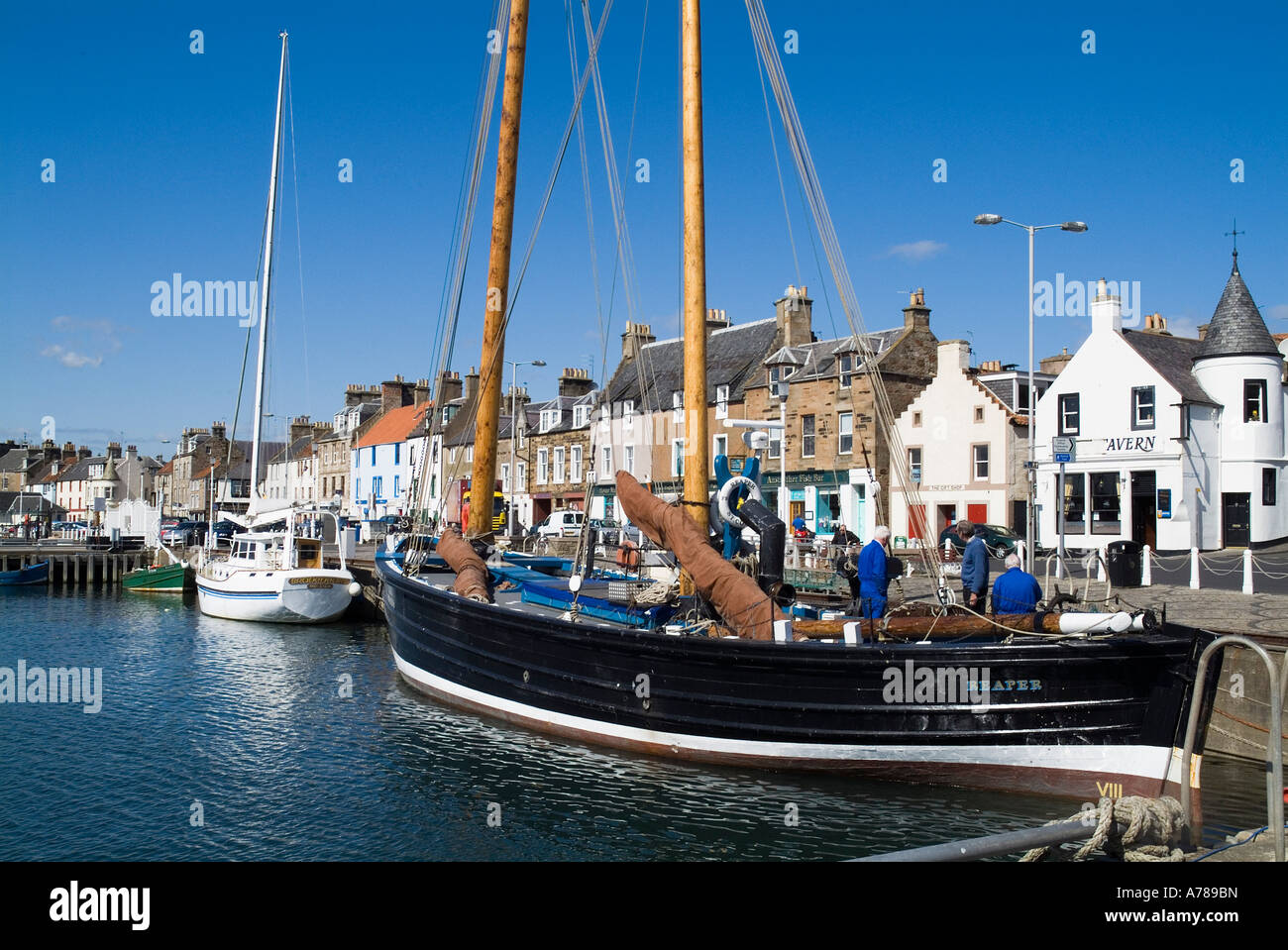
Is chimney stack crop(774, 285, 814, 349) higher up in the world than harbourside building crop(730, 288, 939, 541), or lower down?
higher up

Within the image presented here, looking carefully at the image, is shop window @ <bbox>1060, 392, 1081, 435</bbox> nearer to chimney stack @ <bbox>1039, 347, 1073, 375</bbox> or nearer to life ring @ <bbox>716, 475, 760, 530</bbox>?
chimney stack @ <bbox>1039, 347, 1073, 375</bbox>

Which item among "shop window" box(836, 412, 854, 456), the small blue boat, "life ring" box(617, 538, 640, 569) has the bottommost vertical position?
the small blue boat

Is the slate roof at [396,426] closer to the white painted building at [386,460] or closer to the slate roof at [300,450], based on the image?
the white painted building at [386,460]

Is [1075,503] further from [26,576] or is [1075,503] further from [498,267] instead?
[26,576]

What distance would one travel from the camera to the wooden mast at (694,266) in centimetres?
1454

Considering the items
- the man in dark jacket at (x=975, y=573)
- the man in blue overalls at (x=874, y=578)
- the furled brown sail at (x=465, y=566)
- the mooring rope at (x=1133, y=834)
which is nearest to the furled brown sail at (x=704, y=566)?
the man in blue overalls at (x=874, y=578)

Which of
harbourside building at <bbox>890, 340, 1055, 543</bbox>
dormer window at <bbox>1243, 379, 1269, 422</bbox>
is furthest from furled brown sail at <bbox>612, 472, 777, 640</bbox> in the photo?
dormer window at <bbox>1243, 379, 1269, 422</bbox>

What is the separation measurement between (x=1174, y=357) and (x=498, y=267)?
1155 inches

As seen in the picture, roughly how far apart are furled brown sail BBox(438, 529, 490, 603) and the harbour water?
6.99 ft

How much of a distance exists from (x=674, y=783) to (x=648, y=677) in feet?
4.50

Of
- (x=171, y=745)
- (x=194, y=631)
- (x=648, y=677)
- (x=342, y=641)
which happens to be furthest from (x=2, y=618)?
(x=648, y=677)

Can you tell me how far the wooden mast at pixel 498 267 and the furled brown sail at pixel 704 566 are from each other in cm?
607

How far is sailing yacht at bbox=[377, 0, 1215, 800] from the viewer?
36.1 ft
